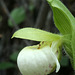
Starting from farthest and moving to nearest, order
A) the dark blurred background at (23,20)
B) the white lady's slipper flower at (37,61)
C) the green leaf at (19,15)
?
the green leaf at (19,15) → the dark blurred background at (23,20) → the white lady's slipper flower at (37,61)

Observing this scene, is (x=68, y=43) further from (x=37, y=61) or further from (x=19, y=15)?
(x=19, y=15)

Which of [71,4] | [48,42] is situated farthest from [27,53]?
[71,4]

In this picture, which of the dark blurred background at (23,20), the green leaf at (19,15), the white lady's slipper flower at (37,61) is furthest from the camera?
the green leaf at (19,15)

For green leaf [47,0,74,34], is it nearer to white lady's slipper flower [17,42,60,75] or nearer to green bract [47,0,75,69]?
green bract [47,0,75,69]

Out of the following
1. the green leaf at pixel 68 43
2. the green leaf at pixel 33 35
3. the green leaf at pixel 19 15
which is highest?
the green leaf at pixel 19 15

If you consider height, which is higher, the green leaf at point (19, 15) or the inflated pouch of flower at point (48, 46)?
the green leaf at point (19, 15)

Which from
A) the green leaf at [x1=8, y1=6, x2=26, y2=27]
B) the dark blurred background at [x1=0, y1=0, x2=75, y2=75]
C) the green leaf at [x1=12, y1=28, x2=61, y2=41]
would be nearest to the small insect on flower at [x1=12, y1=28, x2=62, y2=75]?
the green leaf at [x1=12, y1=28, x2=61, y2=41]

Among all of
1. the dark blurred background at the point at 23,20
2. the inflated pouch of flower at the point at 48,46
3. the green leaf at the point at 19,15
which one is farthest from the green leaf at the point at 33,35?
the green leaf at the point at 19,15

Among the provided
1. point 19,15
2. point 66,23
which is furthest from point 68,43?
point 19,15

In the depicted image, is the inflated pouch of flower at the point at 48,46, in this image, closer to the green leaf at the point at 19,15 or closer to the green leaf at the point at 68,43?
the green leaf at the point at 68,43
